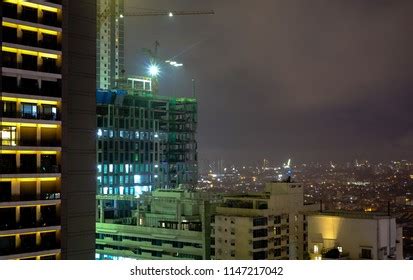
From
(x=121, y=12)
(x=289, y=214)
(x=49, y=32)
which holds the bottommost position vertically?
(x=289, y=214)

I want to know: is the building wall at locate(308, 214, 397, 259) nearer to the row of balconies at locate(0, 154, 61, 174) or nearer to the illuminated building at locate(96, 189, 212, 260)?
the illuminated building at locate(96, 189, 212, 260)

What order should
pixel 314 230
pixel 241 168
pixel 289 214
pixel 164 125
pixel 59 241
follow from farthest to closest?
pixel 241 168, pixel 164 125, pixel 289 214, pixel 314 230, pixel 59 241

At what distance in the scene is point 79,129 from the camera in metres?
9.34

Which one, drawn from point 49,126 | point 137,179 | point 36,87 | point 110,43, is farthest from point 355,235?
point 110,43

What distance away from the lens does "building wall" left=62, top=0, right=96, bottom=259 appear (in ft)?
29.7

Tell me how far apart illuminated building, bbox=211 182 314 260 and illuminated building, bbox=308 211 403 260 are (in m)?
2.67

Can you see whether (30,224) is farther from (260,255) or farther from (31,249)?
(260,255)

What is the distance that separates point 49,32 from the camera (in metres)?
9.55

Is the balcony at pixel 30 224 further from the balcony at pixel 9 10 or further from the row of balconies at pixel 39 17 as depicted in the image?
the balcony at pixel 9 10

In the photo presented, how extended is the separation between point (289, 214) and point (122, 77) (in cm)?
1665

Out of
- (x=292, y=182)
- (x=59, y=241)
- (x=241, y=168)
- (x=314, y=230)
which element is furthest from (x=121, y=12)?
(x=59, y=241)

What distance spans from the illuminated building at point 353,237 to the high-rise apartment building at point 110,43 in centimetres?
2010

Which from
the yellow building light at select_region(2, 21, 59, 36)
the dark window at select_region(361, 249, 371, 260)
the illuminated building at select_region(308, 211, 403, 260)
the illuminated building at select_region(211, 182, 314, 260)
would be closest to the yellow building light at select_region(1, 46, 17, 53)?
the yellow building light at select_region(2, 21, 59, 36)

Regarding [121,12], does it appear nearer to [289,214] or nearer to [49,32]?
[289,214]
